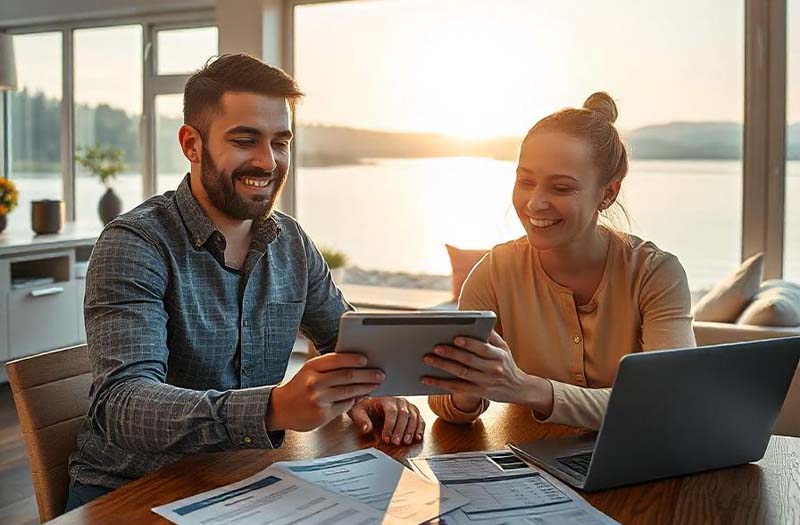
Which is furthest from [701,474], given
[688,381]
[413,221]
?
[413,221]

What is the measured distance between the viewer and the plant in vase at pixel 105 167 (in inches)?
228

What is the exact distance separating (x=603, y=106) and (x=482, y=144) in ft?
10.8

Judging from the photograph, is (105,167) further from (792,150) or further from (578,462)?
(578,462)

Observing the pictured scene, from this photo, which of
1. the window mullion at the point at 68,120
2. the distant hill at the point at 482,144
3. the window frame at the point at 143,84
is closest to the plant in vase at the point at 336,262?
the distant hill at the point at 482,144

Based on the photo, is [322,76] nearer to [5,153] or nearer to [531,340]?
[5,153]

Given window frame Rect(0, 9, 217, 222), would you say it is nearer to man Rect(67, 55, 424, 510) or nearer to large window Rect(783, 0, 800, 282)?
large window Rect(783, 0, 800, 282)

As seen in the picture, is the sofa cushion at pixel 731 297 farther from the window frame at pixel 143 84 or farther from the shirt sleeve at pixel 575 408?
the window frame at pixel 143 84

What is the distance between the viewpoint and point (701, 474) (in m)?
1.38

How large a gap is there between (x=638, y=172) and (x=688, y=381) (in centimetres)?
374

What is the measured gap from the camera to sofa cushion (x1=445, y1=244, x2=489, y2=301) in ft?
15.2

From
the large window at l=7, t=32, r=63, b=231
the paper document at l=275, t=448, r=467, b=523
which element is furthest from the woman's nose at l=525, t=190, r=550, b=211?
the large window at l=7, t=32, r=63, b=231

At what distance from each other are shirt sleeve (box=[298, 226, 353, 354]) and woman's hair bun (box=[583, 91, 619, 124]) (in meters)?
0.74

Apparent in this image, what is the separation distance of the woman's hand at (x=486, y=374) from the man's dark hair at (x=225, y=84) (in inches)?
29.3

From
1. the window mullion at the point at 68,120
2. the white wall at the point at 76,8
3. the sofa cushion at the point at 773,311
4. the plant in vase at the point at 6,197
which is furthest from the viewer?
the window mullion at the point at 68,120
